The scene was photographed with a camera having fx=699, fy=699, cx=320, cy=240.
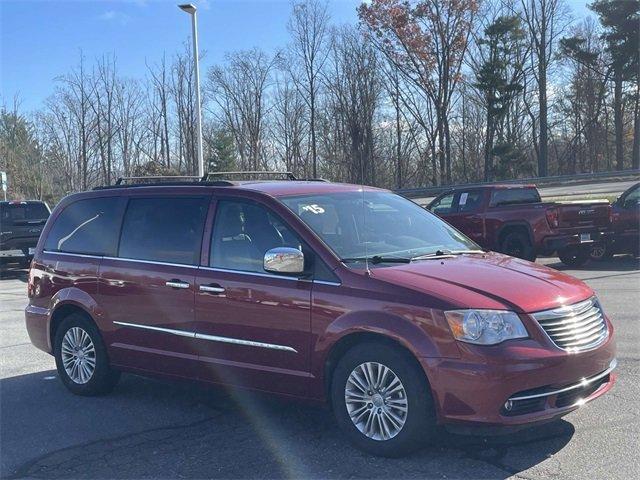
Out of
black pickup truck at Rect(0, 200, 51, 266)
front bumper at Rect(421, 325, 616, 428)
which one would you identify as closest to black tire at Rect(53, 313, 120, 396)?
front bumper at Rect(421, 325, 616, 428)

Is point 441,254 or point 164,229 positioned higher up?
point 164,229

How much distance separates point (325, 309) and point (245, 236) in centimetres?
104

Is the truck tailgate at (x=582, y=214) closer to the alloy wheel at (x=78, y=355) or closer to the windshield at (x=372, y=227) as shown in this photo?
the windshield at (x=372, y=227)

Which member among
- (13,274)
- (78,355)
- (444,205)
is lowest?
(78,355)

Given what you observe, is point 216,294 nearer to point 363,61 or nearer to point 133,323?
point 133,323

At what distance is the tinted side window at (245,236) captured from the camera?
5.23m

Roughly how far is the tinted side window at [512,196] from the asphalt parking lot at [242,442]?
7913 mm

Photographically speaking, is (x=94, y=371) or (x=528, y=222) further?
(x=528, y=222)

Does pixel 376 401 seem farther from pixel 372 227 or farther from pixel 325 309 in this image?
pixel 372 227

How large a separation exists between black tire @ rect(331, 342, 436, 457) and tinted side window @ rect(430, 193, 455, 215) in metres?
10.8

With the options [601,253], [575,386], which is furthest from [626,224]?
[575,386]

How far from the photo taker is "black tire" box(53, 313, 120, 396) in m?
6.29

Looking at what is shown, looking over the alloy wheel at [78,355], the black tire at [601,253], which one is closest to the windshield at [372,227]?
the alloy wheel at [78,355]

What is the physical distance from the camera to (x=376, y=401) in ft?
14.9
